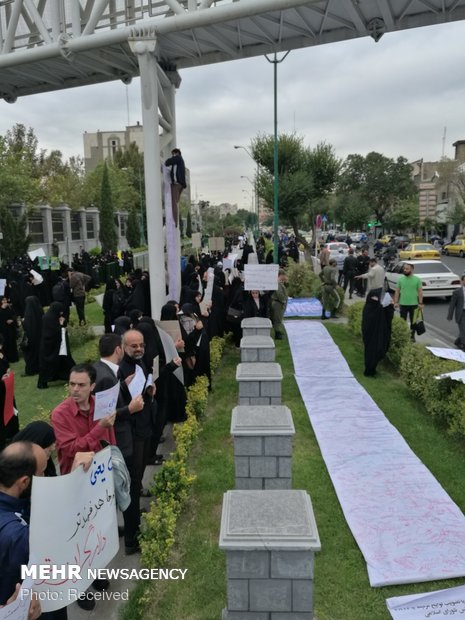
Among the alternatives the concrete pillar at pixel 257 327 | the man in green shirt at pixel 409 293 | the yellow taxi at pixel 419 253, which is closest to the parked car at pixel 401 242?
the yellow taxi at pixel 419 253

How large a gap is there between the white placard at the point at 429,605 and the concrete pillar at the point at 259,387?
2618 millimetres

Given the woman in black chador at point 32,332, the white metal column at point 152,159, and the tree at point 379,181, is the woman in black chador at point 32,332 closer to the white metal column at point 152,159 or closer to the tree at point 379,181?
the white metal column at point 152,159

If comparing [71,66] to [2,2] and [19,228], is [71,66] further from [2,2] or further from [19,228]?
[19,228]

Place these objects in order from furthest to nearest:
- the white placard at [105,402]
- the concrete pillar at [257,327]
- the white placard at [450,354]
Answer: the concrete pillar at [257,327] → the white placard at [450,354] → the white placard at [105,402]

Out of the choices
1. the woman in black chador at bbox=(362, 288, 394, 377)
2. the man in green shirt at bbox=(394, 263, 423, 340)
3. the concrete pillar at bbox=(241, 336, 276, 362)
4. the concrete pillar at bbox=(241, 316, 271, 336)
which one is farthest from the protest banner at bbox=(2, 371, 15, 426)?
the man in green shirt at bbox=(394, 263, 423, 340)

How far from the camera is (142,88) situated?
30.1ft

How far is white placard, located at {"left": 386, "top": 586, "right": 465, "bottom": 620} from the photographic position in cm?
343

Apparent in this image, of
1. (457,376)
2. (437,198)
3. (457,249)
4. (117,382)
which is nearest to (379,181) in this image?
(437,198)

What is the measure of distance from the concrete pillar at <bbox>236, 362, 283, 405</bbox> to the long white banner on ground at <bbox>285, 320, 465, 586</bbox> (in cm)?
94

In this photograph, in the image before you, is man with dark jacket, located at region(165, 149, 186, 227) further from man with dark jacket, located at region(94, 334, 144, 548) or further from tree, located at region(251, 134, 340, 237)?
tree, located at region(251, 134, 340, 237)

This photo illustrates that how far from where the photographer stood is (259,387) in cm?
588

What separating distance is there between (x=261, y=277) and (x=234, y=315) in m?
1.26

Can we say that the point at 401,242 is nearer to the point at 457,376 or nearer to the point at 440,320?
the point at 440,320

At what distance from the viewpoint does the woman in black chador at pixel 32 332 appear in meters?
9.84
